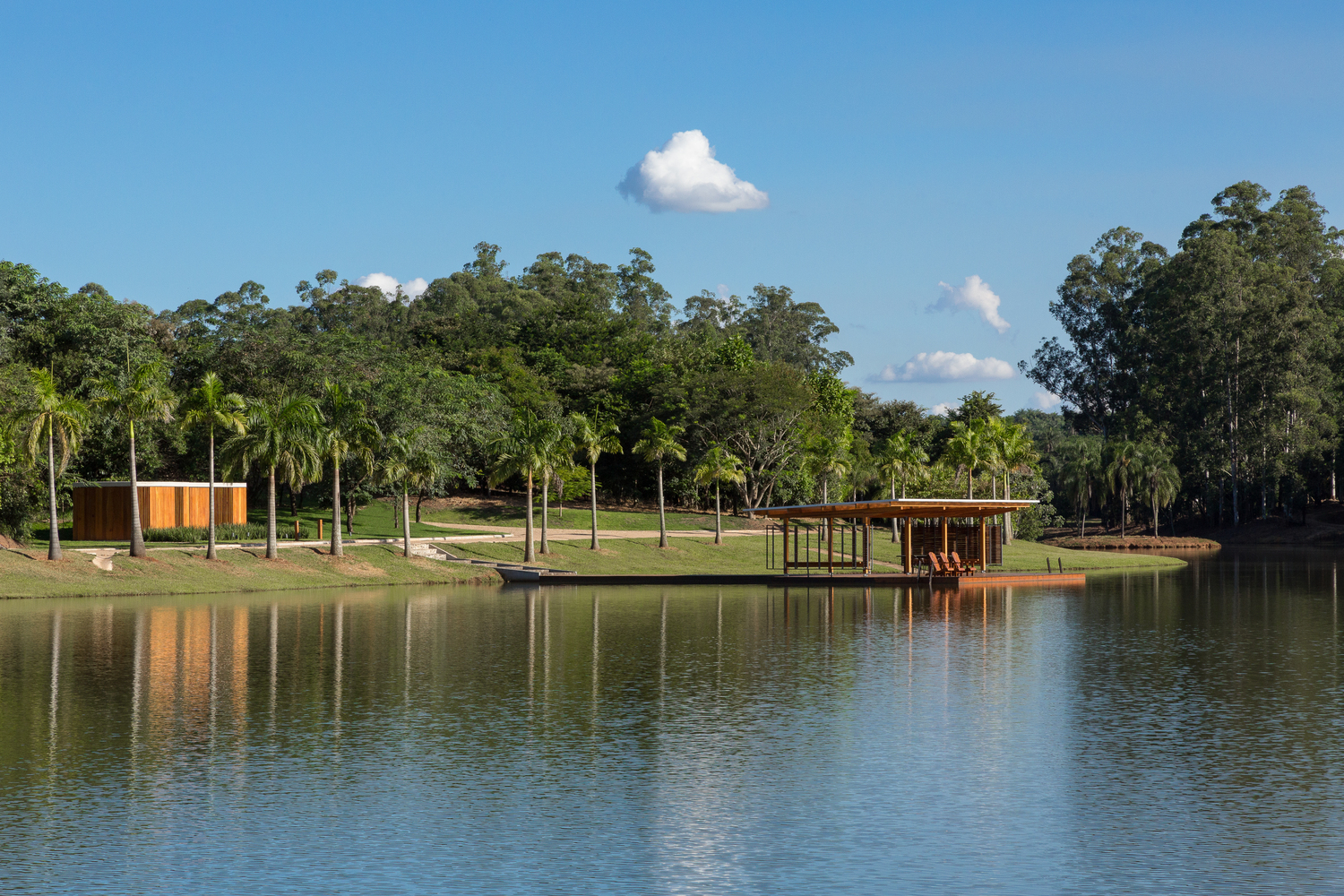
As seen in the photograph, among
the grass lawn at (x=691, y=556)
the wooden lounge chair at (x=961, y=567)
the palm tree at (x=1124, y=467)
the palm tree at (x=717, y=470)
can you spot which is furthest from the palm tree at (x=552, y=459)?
the palm tree at (x=1124, y=467)

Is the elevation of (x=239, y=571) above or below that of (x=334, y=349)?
below

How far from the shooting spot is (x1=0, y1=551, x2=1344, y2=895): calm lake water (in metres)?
14.1

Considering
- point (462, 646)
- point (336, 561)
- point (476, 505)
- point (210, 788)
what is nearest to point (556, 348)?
point (476, 505)

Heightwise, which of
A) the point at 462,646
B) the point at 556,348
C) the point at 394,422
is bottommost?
the point at 462,646

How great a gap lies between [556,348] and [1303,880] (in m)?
114

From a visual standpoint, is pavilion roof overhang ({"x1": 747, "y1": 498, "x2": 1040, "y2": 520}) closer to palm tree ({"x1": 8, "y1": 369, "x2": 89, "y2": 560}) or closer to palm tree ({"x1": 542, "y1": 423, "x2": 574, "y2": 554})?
palm tree ({"x1": 542, "y1": 423, "x2": 574, "y2": 554})

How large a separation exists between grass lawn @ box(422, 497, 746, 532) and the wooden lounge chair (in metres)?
26.8

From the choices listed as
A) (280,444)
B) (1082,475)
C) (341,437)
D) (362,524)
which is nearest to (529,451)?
(341,437)

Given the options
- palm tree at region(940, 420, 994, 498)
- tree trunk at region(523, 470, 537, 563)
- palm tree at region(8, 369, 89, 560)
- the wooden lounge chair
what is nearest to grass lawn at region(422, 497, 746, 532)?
palm tree at region(940, 420, 994, 498)

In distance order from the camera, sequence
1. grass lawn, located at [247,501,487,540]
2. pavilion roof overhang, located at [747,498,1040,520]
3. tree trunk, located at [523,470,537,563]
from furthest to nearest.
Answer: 1. grass lawn, located at [247,501,487,540]
2. tree trunk, located at [523,470,537,563]
3. pavilion roof overhang, located at [747,498,1040,520]

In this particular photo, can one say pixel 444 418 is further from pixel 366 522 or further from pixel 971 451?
pixel 971 451

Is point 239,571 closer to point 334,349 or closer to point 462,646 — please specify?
point 462,646

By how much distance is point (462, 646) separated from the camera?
35.1 meters

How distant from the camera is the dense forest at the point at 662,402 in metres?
65.9
